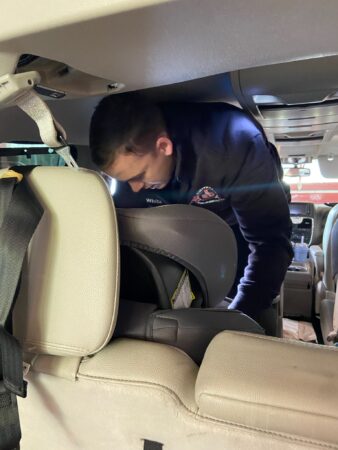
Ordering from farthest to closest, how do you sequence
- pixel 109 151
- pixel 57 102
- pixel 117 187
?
pixel 117 187 → pixel 109 151 → pixel 57 102

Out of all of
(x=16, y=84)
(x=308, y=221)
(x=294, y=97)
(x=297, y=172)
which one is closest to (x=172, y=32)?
(x=16, y=84)

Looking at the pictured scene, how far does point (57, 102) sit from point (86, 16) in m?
0.62

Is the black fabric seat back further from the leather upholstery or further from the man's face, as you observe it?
the leather upholstery

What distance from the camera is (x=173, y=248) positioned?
715mm

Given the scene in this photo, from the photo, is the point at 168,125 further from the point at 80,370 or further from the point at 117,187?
the point at 80,370

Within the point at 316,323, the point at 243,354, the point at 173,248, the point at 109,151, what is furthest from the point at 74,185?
the point at 316,323

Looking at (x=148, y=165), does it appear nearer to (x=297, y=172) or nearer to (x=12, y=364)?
(x=12, y=364)

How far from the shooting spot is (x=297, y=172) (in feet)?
7.03

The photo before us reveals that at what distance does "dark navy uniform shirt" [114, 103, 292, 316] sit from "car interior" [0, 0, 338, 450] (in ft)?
1.45

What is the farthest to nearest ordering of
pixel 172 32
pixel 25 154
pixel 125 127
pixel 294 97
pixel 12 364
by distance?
1. pixel 25 154
2. pixel 125 127
3. pixel 294 97
4. pixel 12 364
5. pixel 172 32

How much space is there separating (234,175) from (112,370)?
2.53 ft

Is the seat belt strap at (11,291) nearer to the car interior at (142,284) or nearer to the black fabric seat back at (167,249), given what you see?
the car interior at (142,284)

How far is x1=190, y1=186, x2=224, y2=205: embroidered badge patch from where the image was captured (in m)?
1.26

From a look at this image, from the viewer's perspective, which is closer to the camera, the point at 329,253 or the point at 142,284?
the point at 142,284
